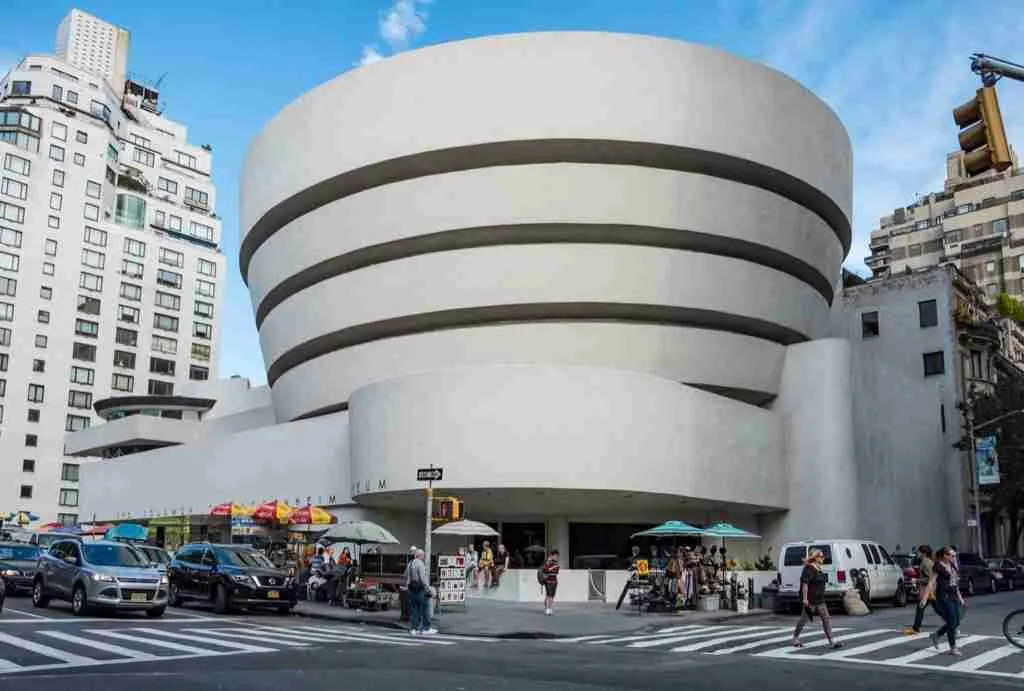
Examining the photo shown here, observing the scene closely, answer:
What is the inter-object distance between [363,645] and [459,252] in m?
25.7

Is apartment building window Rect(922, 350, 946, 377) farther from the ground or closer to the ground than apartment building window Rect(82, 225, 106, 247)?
closer to the ground

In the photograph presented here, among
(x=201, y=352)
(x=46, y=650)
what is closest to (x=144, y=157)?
(x=201, y=352)

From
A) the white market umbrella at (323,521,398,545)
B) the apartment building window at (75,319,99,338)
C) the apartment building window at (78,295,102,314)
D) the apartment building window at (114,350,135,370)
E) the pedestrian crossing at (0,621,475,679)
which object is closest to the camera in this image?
the pedestrian crossing at (0,621,475,679)

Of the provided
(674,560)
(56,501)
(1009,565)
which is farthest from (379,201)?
(56,501)

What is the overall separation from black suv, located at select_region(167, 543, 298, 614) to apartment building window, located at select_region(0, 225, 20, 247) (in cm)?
6668

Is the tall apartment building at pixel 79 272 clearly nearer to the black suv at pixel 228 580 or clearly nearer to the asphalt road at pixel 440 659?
the black suv at pixel 228 580

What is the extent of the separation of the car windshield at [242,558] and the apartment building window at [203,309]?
75022 mm

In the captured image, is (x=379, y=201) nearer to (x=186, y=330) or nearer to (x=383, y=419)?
(x=383, y=419)

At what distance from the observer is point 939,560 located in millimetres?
17984

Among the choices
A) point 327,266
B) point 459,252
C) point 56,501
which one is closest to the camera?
point 459,252

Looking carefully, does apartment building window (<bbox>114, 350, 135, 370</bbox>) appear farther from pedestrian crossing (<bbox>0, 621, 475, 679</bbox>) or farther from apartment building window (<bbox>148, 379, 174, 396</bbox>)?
pedestrian crossing (<bbox>0, 621, 475, 679</bbox>)

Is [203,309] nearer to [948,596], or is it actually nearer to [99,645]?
[99,645]

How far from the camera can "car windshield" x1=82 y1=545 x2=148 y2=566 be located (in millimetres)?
A: 22609

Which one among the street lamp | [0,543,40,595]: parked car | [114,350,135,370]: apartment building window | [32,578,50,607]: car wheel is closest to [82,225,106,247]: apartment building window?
[114,350,135,370]: apartment building window
